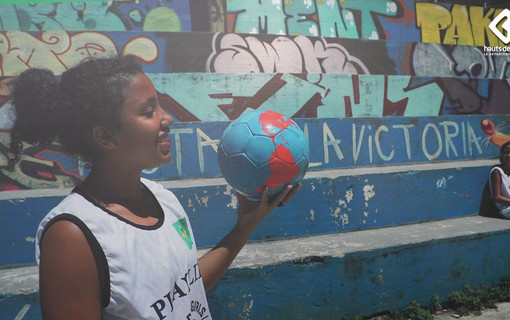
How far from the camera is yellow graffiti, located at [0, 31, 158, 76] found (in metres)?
4.07

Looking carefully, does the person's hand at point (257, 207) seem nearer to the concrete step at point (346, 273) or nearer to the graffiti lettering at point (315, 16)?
the concrete step at point (346, 273)

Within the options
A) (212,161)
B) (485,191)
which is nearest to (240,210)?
(212,161)

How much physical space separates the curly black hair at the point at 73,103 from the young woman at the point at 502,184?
4837mm

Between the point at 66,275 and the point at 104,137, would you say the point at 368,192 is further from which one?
the point at 66,275

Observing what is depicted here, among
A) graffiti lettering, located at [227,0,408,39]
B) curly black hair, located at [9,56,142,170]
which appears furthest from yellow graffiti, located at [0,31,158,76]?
curly black hair, located at [9,56,142,170]

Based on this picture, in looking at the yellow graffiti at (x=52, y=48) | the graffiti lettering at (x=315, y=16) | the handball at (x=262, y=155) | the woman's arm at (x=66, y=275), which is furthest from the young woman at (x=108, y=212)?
the graffiti lettering at (x=315, y=16)

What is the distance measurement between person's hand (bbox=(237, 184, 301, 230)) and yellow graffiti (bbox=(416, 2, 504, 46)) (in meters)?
5.79

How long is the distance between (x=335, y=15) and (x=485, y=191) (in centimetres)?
325

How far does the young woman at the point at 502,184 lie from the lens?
4.58m

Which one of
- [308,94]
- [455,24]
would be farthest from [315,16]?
[455,24]

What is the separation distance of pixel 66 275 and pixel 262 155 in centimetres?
104

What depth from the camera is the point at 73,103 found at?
3.67 feet

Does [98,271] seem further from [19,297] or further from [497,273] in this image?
[497,273]

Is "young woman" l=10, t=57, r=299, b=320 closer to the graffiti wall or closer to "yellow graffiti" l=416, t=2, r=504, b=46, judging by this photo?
the graffiti wall
